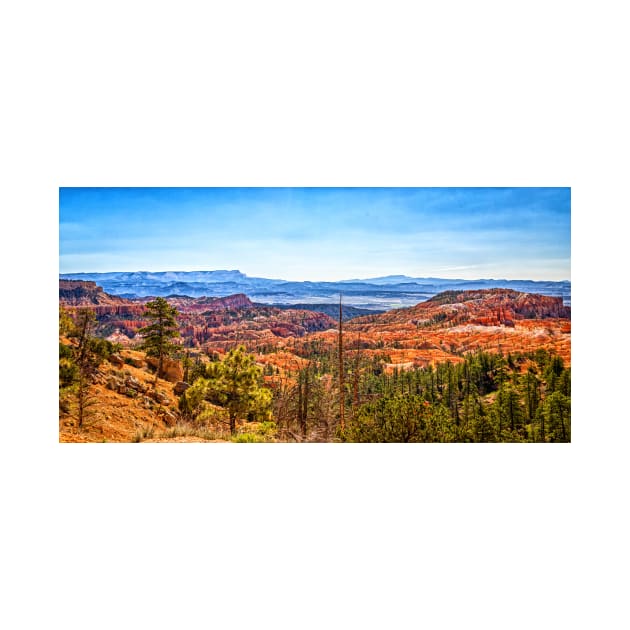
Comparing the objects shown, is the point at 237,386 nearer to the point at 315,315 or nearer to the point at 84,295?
the point at 315,315

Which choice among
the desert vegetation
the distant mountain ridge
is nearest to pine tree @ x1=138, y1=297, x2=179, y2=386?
the desert vegetation

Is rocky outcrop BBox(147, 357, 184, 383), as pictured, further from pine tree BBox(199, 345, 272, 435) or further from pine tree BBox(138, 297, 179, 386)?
pine tree BBox(199, 345, 272, 435)

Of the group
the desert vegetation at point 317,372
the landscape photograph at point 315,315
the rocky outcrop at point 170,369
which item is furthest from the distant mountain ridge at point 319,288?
the rocky outcrop at point 170,369

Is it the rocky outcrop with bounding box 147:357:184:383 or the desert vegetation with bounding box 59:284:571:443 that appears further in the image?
the rocky outcrop with bounding box 147:357:184:383

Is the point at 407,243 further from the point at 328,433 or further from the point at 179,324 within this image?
the point at 179,324

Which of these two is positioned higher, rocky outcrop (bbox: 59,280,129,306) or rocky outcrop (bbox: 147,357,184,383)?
rocky outcrop (bbox: 59,280,129,306)
